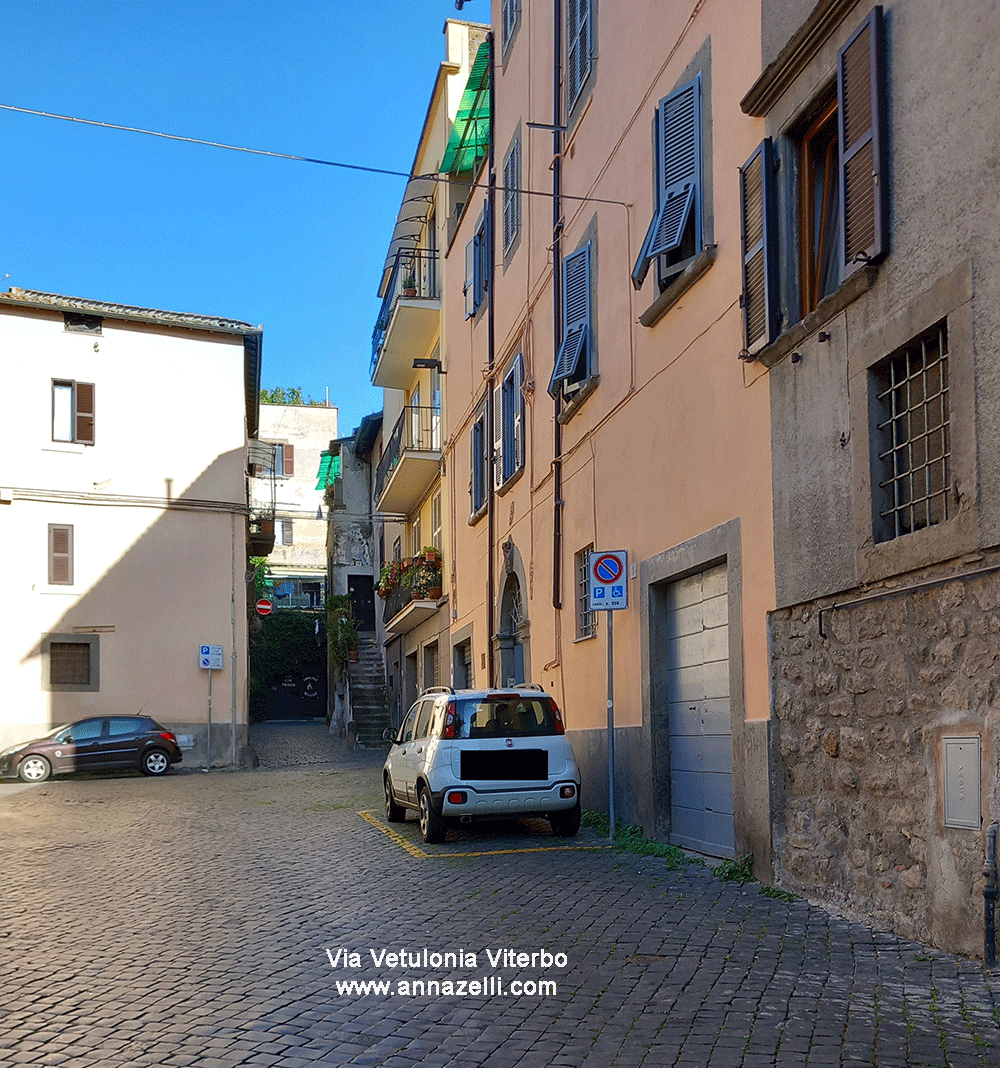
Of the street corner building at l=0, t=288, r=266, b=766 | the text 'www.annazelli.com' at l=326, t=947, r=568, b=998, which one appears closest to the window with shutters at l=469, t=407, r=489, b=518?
the street corner building at l=0, t=288, r=266, b=766

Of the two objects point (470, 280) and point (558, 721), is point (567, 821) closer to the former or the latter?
point (558, 721)

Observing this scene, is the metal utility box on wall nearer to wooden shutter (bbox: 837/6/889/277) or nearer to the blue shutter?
wooden shutter (bbox: 837/6/889/277)

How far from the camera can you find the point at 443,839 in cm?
1239

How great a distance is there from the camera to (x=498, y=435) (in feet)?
68.0

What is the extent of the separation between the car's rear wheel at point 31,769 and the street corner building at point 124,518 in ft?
8.45

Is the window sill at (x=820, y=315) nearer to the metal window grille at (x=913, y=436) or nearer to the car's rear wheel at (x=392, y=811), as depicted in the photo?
the metal window grille at (x=913, y=436)

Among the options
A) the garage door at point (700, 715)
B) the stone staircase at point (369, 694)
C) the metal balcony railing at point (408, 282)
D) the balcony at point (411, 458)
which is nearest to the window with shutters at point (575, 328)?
the garage door at point (700, 715)

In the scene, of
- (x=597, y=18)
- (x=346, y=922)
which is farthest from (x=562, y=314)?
(x=346, y=922)

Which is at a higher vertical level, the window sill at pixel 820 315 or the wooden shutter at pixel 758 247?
the wooden shutter at pixel 758 247

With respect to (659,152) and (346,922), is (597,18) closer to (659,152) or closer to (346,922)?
(659,152)

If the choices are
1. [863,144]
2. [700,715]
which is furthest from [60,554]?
[863,144]

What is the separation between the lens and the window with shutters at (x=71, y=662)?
27.4 meters

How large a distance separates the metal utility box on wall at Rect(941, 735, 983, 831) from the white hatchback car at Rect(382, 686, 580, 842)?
19.1ft

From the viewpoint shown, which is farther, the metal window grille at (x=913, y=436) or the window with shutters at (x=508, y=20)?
the window with shutters at (x=508, y=20)
